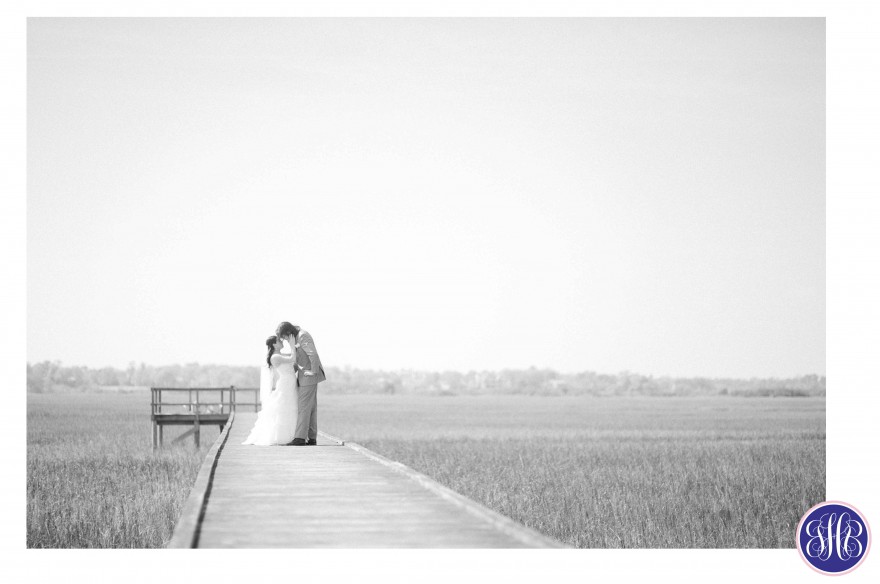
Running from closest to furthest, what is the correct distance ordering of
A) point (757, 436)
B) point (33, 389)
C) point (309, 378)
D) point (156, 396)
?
point (309, 378), point (156, 396), point (757, 436), point (33, 389)

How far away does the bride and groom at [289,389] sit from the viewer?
15.6 meters

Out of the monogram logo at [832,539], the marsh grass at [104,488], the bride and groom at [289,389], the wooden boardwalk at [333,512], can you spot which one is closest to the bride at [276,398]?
the bride and groom at [289,389]

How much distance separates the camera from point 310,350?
15578mm

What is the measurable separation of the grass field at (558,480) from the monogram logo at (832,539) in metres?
2.59

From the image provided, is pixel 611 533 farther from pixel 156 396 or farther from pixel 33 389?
pixel 33 389

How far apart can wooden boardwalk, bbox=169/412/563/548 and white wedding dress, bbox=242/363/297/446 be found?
7.75 feet

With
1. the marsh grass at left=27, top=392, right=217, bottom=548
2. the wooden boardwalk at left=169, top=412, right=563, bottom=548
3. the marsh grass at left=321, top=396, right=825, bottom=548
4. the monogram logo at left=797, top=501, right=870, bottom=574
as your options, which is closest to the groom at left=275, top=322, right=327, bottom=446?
the wooden boardwalk at left=169, top=412, right=563, bottom=548

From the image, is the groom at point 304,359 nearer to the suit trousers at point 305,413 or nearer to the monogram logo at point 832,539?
the suit trousers at point 305,413

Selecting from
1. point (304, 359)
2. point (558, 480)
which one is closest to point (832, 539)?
point (304, 359)

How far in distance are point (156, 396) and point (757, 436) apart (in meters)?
20.7

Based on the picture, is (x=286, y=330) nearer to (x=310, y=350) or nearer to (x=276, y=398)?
(x=310, y=350)

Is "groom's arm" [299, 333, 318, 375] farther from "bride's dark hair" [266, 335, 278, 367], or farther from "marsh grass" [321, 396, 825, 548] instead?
"marsh grass" [321, 396, 825, 548]
